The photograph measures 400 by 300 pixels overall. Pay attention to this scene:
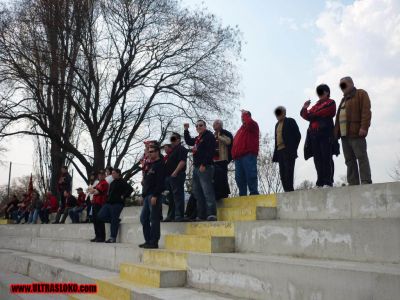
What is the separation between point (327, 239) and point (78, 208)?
10207 millimetres

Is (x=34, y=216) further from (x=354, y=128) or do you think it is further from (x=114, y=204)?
(x=354, y=128)

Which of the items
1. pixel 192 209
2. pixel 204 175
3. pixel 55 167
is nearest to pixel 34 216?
pixel 55 167

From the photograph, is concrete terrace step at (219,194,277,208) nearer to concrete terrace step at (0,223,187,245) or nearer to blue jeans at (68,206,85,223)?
concrete terrace step at (0,223,187,245)

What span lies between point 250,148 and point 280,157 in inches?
19.8

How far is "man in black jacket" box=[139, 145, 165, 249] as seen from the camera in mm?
6191

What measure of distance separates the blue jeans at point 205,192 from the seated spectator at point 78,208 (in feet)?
23.8

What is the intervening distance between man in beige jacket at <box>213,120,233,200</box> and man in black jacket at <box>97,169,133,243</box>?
2086mm

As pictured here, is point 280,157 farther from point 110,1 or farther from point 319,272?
point 110,1

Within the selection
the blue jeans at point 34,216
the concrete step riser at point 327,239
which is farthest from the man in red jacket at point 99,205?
the blue jeans at point 34,216

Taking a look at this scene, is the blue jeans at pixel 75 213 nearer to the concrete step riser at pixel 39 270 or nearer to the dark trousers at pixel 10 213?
the concrete step riser at pixel 39 270

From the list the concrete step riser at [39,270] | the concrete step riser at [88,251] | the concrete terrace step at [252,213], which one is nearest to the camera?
the concrete terrace step at [252,213]

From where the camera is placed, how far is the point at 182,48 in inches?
682

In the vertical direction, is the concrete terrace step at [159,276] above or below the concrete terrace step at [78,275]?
above

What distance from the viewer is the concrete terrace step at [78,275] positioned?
4.29 meters
